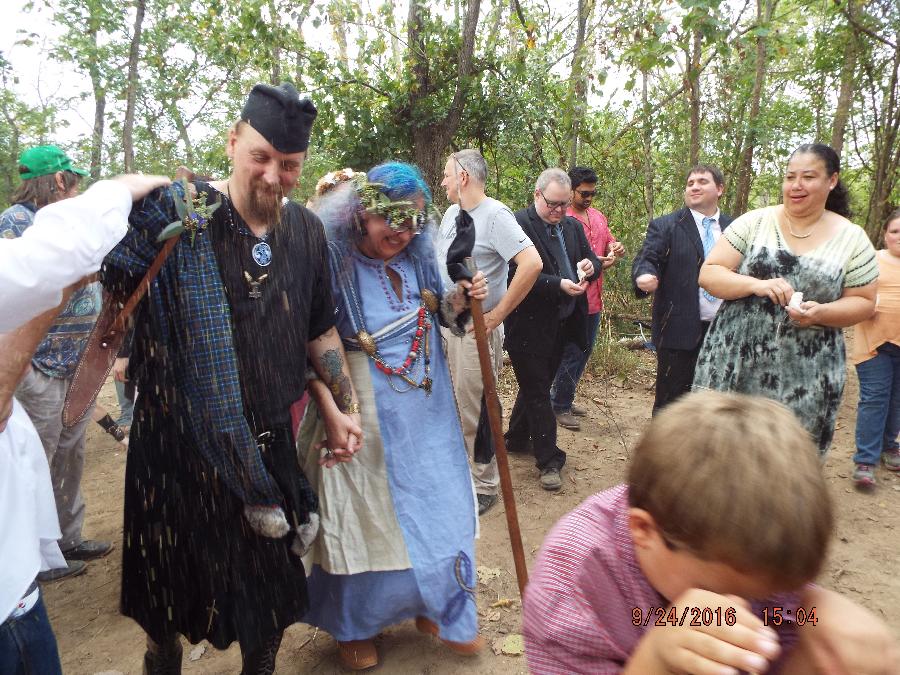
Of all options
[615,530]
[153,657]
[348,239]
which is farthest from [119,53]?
[615,530]

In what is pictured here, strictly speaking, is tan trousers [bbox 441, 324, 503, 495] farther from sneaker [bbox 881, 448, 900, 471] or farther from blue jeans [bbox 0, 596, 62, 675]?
sneaker [bbox 881, 448, 900, 471]

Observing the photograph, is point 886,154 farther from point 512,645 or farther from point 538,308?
point 512,645

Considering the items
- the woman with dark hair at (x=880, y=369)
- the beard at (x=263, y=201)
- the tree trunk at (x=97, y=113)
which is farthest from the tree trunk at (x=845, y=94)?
the tree trunk at (x=97, y=113)

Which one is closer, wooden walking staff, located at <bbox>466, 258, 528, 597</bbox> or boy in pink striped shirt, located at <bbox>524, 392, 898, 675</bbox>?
boy in pink striped shirt, located at <bbox>524, 392, 898, 675</bbox>

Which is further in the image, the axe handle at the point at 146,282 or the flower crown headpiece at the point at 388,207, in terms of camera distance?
the flower crown headpiece at the point at 388,207

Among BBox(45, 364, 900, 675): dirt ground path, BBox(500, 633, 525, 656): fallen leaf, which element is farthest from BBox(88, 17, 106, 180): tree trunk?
BBox(500, 633, 525, 656): fallen leaf

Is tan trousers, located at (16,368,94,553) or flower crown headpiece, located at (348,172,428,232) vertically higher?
flower crown headpiece, located at (348,172,428,232)

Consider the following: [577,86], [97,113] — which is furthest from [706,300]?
[97,113]

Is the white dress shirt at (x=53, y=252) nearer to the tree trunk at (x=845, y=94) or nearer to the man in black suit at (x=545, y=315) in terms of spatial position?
the man in black suit at (x=545, y=315)

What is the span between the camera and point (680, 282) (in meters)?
4.15

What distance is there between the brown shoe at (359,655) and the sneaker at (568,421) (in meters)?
3.38

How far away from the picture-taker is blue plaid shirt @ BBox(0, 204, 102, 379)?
3.06 meters

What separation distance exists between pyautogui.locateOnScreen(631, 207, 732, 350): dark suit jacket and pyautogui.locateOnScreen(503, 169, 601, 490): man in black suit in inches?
20.7

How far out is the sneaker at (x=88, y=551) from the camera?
11.7 ft
